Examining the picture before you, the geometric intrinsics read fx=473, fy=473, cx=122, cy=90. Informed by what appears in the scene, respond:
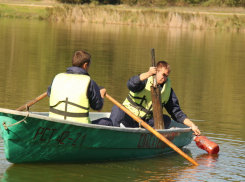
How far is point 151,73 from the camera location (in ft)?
18.6

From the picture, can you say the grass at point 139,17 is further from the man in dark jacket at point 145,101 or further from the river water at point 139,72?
the man in dark jacket at point 145,101

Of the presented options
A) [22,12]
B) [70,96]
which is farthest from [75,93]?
[22,12]

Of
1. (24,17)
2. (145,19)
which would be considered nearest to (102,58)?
(145,19)

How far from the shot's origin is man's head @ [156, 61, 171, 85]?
240 inches

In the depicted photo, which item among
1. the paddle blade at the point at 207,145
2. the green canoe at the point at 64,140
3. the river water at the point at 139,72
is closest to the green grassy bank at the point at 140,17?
the river water at the point at 139,72

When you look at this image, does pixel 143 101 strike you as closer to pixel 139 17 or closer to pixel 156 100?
pixel 156 100

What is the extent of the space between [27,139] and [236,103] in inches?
251

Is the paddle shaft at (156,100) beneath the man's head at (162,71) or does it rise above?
beneath

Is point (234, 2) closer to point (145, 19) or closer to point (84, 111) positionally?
point (145, 19)

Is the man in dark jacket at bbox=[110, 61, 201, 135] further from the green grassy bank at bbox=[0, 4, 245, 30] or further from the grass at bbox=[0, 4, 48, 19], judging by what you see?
the grass at bbox=[0, 4, 48, 19]

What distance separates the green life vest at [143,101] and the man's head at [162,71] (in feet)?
0.39

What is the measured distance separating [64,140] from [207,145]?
7.36 feet

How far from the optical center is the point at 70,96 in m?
5.27

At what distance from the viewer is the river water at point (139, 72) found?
18.6ft
